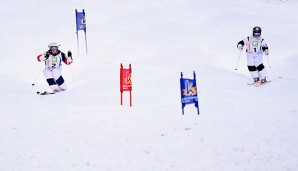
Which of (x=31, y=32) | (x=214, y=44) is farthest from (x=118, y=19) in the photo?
(x=214, y=44)

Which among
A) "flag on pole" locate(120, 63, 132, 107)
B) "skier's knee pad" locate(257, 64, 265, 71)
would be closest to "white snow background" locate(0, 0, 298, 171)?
"flag on pole" locate(120, 63, 132, 107)

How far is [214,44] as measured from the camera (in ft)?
60.0

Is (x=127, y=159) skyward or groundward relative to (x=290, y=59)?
groundward

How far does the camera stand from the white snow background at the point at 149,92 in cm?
588

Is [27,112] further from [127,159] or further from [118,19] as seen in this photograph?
[118,19]

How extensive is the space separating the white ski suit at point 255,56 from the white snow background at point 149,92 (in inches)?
24.9

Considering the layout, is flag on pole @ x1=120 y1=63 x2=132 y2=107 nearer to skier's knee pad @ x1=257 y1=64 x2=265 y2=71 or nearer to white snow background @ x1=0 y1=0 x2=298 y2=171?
white snow background @ x1=0 y1=0 x2=298 y2=171

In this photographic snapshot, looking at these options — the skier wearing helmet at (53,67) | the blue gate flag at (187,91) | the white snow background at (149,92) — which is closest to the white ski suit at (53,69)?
the skier wearing helmet at (53,67)

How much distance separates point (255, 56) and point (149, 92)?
3958 mm

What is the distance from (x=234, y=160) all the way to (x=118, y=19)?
1842cm

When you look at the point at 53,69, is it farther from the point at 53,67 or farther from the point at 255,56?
the point at 255,56

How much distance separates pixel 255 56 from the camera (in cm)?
1327

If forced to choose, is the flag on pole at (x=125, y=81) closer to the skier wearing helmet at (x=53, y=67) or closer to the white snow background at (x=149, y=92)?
the white snow background at (x=149, y=92)

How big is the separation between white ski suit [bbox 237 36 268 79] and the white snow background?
63cm
